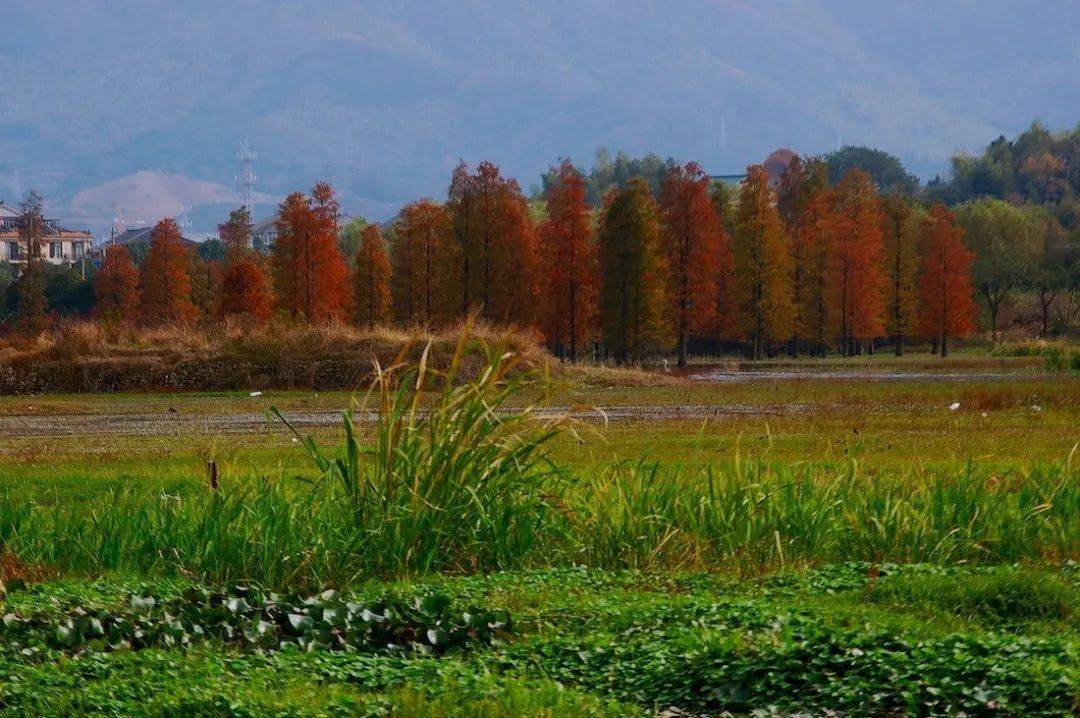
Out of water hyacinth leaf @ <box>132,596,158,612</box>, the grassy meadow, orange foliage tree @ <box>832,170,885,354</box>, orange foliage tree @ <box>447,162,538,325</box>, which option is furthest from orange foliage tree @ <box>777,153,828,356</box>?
water hyacinth leaf @ <box>132,596,158,612</box>

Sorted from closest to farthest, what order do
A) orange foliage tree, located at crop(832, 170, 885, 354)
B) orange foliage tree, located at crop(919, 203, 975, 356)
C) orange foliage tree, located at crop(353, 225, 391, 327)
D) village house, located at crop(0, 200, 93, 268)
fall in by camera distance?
orange foliage tree, located at crop(353, 225, 391, 327) < orange foliage tree, located at crop(832, 170, 885, 354) < orange foliage tree, located at crop(919, 203, 975, 356) < village house, located at crop(0, 200, 93, 268)

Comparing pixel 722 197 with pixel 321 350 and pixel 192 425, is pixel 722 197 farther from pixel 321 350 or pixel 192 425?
pixel 192 425

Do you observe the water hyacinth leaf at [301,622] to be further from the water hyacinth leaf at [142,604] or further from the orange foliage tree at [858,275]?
the orange foliage tree at [858,275]

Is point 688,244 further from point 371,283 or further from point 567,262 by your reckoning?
point 371,283

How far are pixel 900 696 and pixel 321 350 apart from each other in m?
32.5

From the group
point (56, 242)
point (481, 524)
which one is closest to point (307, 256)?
point (481, 524)

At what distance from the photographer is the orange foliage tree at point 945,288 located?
67562 millimetres

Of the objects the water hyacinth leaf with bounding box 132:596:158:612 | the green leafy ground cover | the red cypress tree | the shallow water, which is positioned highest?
the red cypress tree

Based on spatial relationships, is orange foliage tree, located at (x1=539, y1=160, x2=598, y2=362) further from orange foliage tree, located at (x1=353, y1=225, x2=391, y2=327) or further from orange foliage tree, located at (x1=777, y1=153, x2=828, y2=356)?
orange foliage tree, located at (x1=777, y1=153, x2=828, y2=356)

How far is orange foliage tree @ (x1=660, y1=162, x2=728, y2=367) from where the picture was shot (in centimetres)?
6078

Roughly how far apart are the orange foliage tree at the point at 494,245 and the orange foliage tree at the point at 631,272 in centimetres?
315

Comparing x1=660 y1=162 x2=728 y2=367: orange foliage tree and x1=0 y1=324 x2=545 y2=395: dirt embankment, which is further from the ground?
x1=660 y1=162 x2=728 y2=367: orange foliage tree

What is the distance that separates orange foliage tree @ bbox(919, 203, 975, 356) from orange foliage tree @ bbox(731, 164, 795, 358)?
7711 mm

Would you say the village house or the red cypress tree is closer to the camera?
the red cypress tree
